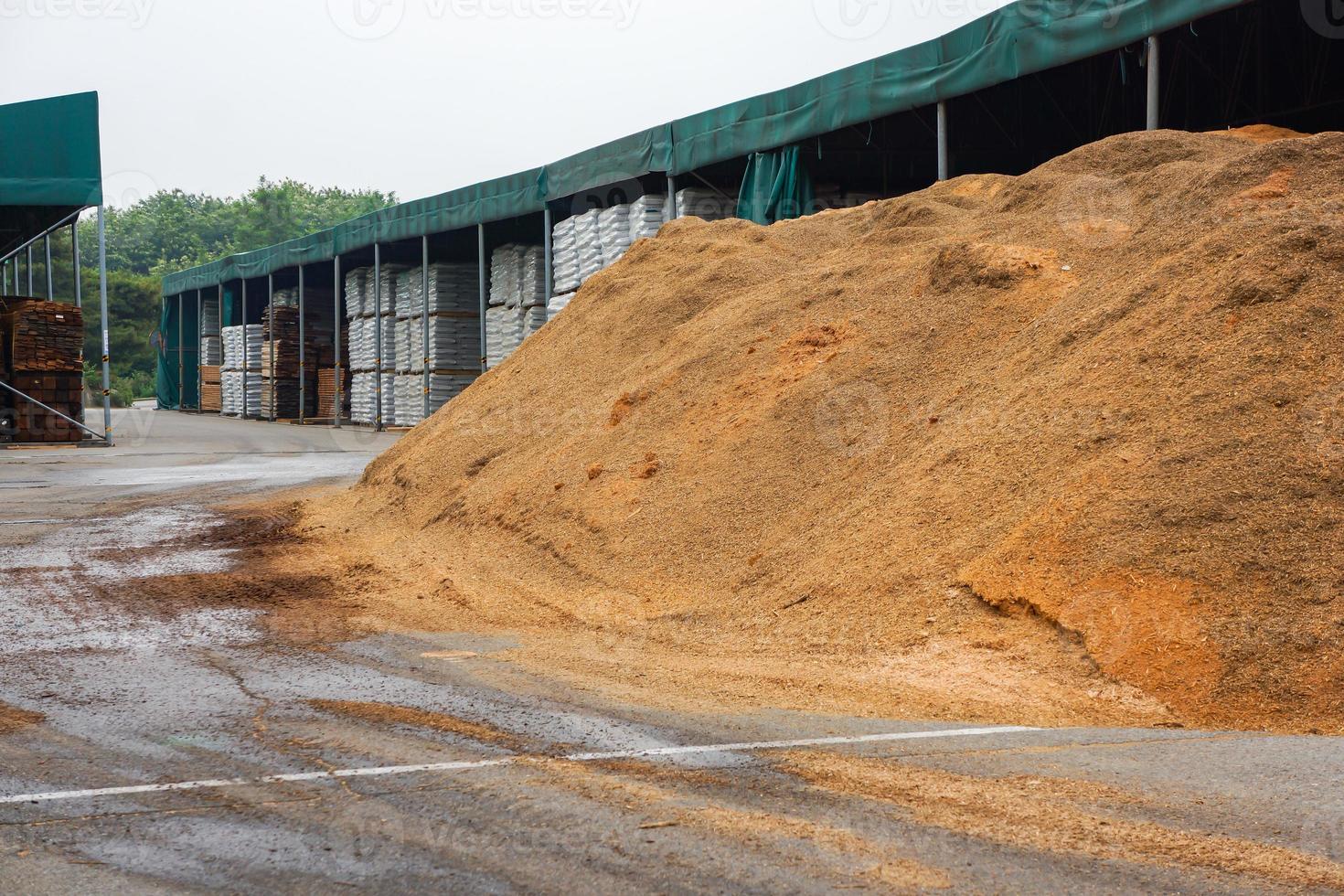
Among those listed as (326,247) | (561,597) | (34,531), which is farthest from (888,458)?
(326,247)

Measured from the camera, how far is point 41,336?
24719 mm

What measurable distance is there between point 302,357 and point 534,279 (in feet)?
48.8

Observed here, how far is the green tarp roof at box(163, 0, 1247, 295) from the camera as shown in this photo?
42.9ft

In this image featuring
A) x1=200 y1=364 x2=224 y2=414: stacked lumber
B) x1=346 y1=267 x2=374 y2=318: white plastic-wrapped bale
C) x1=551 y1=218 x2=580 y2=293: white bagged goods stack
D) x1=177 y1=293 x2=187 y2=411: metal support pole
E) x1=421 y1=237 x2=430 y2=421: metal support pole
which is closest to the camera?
x1=551 y1=218 x2=580 y2=293: white bagged goods stack

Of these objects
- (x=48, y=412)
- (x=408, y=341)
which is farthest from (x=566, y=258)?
(x=48, y=412)

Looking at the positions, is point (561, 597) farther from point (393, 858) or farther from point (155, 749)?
point (393, 858)

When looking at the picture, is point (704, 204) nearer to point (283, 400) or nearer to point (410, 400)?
point (410, 400)

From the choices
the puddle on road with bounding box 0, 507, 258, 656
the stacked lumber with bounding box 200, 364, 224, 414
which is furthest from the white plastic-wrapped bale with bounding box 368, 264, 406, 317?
the puddle on road with bounding box 0, 507, 258, 656

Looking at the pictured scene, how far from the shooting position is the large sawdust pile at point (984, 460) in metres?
5.84

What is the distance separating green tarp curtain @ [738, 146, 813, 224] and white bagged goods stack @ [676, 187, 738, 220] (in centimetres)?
145

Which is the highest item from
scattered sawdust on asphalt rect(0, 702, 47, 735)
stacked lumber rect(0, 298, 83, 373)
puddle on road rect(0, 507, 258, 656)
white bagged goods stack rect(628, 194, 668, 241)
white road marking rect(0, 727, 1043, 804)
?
white bagged goods stack rect(628, 194, 668, 241)

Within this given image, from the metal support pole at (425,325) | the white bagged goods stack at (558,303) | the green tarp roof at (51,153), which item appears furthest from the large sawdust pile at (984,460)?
the metal support pole at (425,325)

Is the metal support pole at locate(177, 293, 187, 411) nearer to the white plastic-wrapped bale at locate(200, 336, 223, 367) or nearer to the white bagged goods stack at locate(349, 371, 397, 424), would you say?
the white plastic-wrapped bale at locate(200, 336, 223, 367)

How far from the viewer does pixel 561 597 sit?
8430mm
